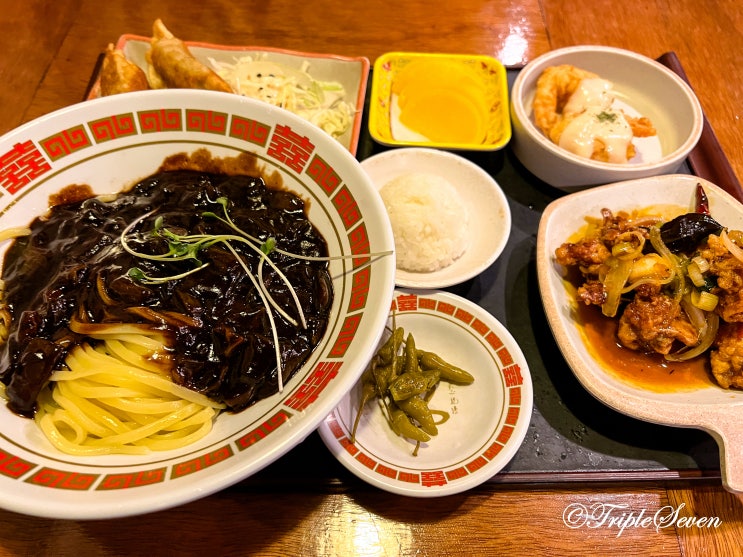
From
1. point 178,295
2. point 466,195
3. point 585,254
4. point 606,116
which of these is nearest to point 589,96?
point 606,116

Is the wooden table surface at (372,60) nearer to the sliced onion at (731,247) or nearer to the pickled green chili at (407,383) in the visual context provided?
the pickled green chili at (407,383)

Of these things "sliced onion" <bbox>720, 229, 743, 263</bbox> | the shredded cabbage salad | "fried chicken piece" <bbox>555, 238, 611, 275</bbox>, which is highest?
the shredded cabbage salad

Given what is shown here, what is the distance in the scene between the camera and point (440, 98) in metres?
3.26

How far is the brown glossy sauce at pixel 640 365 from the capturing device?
2.22 m

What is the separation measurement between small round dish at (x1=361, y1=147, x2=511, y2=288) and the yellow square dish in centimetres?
22

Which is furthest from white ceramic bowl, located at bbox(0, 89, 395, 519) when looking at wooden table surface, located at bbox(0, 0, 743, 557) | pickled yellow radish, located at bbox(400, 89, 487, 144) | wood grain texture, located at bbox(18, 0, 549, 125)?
wood grain texture, located at bbox(18, 0, 549, 125)

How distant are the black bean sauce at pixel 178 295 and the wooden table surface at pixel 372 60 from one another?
62cm

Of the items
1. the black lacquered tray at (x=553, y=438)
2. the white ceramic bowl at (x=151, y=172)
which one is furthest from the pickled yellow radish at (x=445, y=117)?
the white ceramic bowl at (x=151, y=172)

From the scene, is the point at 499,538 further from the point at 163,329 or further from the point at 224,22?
the point at 224,22

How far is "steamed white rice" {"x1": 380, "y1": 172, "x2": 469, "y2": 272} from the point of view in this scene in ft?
8.20

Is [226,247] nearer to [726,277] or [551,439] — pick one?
[551,439]

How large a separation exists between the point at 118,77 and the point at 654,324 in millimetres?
3199

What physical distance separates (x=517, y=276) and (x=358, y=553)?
5.08ft

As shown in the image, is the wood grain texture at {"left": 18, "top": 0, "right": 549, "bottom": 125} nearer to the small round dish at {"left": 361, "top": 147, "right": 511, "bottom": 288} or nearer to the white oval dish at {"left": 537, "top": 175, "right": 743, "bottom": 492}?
the small round dish at {"left": 361, "top": 147, "right": 511, "bottom": 288}
